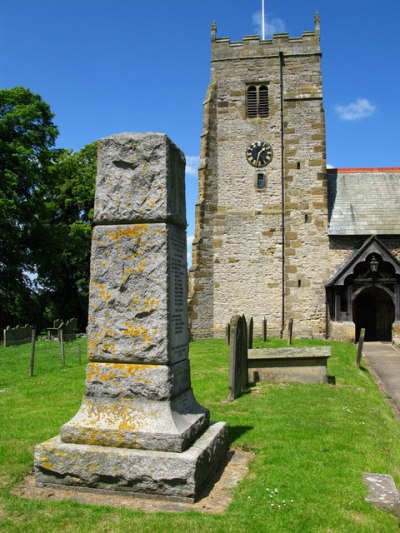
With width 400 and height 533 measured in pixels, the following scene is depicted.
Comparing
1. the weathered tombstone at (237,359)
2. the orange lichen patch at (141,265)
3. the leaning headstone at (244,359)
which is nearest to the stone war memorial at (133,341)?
the orange lichen patch at (141,265)

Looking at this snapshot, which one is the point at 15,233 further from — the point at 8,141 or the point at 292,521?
the point at 292,521

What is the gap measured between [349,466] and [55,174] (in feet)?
79.9

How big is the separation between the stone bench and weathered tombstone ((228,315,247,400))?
621mm

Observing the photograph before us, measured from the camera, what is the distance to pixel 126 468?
4.66 m

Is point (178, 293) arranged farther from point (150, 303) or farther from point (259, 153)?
point (259, 153)

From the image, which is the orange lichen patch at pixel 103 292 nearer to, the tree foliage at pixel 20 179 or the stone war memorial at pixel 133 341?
the stone war memorial at pixel 133 341

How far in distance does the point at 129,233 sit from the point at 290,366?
22.1 ft

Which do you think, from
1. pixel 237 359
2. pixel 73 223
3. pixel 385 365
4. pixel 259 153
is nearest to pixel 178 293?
pixel 237 359

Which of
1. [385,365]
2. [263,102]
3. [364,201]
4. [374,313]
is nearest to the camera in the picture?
[385,365]

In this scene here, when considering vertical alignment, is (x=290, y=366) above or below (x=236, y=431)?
above

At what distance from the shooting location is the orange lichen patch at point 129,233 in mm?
5270

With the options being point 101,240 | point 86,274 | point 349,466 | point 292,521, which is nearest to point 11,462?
point 101,240

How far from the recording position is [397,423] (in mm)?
8797

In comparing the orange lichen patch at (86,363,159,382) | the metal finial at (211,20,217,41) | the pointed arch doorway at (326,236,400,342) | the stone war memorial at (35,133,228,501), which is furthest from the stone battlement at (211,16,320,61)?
the orange lichen patch at (86,363,159,382)
